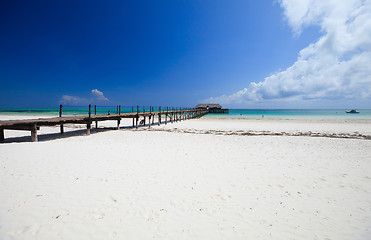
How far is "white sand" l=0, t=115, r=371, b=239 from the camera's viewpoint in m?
2.89

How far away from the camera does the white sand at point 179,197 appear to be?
289 cm

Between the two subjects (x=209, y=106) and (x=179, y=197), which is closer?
(x=179, y=197)

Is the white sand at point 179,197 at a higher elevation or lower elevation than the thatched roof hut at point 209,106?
lower

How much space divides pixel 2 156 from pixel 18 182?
3106mm

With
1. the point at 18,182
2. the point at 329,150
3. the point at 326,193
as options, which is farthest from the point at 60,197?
the point at 329,150

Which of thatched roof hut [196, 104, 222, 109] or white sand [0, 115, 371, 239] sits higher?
thatched roof hut [196, 104, 222, 109]

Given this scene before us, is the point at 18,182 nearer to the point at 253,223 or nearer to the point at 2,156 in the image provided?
the point at 2,156

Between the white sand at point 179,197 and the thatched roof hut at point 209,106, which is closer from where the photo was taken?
the white sand at point 179,197

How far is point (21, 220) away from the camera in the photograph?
294 centimetres

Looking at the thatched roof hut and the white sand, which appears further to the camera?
the thatched roof hut

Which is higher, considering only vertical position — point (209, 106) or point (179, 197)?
point (209, 106)

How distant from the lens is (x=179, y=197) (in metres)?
3.93

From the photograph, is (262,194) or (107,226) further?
(262,194)

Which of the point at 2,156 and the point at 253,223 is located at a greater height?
the point at 2,156
